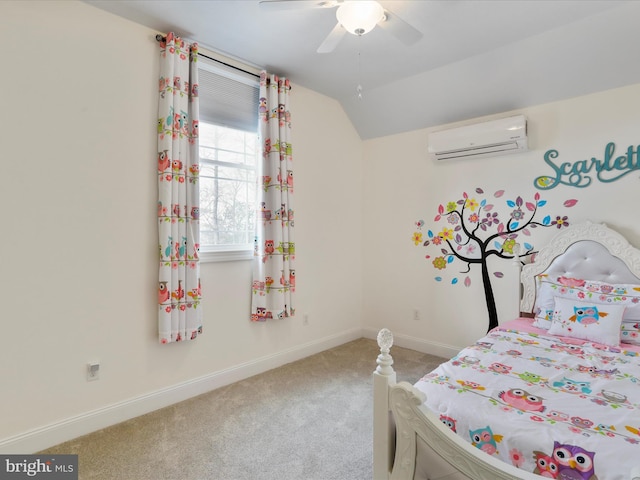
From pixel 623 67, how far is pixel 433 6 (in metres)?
1.48

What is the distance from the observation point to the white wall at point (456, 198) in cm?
264

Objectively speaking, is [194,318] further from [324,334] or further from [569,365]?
[569,365]

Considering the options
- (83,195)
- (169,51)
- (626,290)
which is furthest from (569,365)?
(169,51)

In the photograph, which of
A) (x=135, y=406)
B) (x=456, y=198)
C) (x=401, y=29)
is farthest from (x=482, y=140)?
(x=135, y=406)

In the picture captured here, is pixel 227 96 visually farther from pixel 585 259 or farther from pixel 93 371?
pixel 585 259

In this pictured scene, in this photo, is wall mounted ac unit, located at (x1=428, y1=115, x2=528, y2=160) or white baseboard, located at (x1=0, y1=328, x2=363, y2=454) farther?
wall mounted ac unit, located at (x1=428, y1=115, x2=528, y2=160)

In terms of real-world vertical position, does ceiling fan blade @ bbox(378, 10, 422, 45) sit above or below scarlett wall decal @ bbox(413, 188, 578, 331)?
above

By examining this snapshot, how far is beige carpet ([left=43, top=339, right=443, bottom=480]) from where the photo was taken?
1852 mm

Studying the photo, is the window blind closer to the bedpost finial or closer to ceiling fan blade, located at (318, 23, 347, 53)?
ceiling fan blade, located at (318, 23, 347, 53)

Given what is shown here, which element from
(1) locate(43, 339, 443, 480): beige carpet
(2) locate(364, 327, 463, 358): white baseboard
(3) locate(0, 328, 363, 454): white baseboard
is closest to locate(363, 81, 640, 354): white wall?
(2) locate(364, 327, 463, 358): white baseboard

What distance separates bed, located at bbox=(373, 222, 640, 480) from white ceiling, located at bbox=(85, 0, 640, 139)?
1.63 metres

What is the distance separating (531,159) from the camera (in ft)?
9.86

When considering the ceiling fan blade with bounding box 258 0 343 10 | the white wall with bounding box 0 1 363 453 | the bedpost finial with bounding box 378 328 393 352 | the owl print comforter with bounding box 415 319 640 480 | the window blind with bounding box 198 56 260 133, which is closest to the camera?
the owl print comforter with bounding box 415 319 640 480

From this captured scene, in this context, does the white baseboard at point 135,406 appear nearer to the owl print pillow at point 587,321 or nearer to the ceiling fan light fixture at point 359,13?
the owl print pillow at point 587,321
